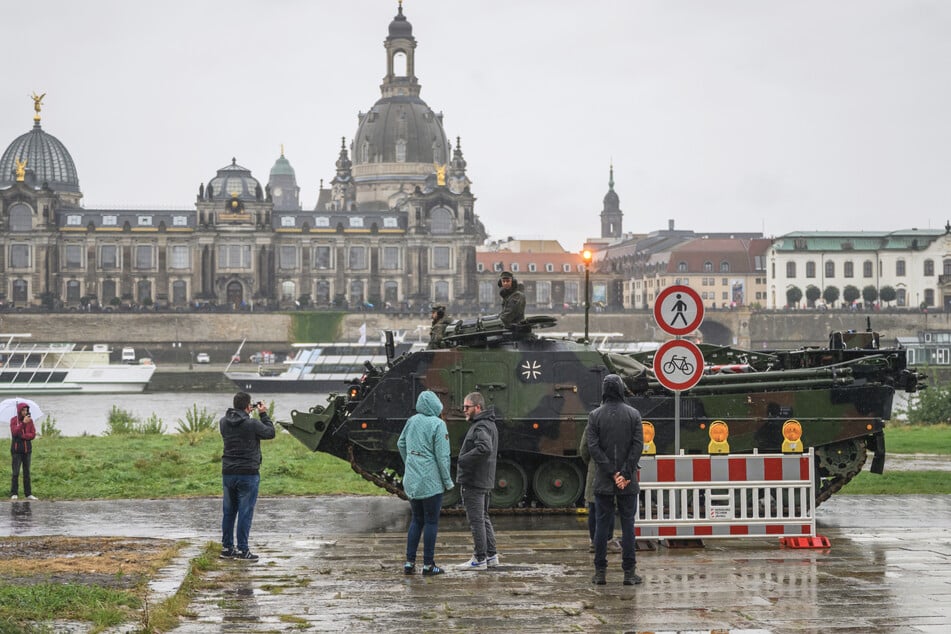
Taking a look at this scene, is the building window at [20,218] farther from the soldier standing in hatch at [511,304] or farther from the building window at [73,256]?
the soldier standing in hatch at [511,304]

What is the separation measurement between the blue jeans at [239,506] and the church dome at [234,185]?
12828 centimetres

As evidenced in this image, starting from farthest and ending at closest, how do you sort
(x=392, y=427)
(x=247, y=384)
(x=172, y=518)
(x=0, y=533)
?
(x=247, y=384) < (x=392, y=427) < (x=172, y=518) < (x=0, y=533)

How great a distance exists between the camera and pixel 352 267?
144125 mm

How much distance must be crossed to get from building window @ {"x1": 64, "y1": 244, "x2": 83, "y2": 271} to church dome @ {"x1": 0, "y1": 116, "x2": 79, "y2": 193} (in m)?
18.0

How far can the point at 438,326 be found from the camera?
20234mm

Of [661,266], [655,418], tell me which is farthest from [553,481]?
[661,266]

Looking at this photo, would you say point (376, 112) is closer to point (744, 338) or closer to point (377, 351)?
point (744, 338)

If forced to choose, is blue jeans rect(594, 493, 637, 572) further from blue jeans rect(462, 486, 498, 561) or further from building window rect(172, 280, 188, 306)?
building window rect(172, 280, 188, 306)

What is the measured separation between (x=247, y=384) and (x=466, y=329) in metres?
82.1

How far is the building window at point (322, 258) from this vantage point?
143375mm

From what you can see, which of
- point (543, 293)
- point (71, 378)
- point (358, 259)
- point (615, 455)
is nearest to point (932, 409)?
point (615, 455)

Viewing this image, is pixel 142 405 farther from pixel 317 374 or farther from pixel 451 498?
pixel 451 498

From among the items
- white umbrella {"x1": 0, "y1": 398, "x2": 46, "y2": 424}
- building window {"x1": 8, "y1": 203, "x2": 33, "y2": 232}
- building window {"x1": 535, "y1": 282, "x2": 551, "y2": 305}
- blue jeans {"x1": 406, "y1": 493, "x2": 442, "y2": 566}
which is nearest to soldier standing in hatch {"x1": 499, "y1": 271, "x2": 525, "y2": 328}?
blue jeans {"x1": 406, "y1": 493, "x2": 442, "y2": 566}

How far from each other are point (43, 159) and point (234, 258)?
31482mm
